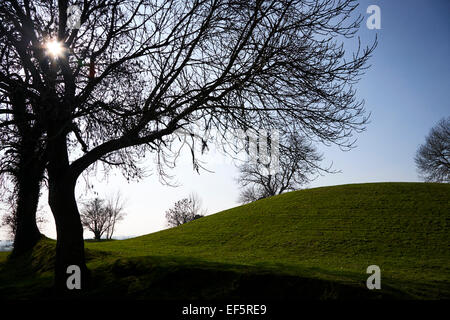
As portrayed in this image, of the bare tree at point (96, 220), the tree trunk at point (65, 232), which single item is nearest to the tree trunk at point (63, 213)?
the tree trunk at point (65, 232)

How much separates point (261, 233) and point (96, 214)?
41.4m

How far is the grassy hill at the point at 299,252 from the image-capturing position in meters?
7.18

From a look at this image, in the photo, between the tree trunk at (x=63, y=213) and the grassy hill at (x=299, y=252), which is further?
the tree trunk at (x=63, y=213)

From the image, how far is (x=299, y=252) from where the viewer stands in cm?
1842

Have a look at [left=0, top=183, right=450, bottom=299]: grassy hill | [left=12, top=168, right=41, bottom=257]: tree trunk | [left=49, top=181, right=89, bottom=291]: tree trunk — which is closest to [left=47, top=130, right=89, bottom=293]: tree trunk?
[left=49, top=181, right=89, bottom=291]: tree trunk

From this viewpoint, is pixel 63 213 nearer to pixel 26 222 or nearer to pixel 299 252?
pixel 26 222

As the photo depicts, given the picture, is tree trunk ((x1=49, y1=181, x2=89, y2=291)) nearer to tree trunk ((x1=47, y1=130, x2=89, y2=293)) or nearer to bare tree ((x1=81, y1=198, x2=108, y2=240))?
tree trunk ((x1=47, y1=130, x2=89, y2=293))

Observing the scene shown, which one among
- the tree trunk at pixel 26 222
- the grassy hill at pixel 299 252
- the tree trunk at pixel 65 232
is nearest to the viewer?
the grassy hill at pixel 299 252

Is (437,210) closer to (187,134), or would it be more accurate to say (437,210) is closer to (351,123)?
(351,123)

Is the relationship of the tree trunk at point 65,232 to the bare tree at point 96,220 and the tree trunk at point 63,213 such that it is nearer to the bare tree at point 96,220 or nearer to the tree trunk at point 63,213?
the tree trunk at point 63,213

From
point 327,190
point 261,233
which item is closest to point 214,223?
point 261,233

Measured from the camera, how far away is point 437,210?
22828mm

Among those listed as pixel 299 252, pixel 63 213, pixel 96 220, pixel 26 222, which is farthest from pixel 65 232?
pixel 96 220

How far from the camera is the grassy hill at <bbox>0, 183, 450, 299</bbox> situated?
283 inches
